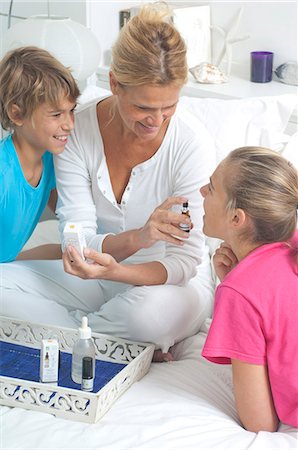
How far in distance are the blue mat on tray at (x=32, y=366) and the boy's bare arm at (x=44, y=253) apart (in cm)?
41

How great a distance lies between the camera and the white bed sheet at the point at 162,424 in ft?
5.32

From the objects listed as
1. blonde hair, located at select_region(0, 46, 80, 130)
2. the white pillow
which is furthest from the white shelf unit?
blonde hair, located at select_region(0, 46, 80, 130)

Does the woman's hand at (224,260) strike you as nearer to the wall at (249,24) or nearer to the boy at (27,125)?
the boy at (27,125)

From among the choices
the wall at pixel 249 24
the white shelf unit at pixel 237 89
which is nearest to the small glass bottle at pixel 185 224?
the white shelf unit at pixel 237 89

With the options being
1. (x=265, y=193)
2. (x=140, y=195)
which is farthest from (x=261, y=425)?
(x=140, y=195)

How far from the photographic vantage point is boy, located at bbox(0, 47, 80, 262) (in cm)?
215

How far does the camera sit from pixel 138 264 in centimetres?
209

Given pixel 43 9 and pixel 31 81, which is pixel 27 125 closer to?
pixel 31 81

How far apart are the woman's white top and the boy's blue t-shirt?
0.09 metres

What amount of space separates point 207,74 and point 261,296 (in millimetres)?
1733

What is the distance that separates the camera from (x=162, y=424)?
1.68 meters

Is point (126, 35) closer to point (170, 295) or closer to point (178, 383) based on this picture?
point (170, 295)

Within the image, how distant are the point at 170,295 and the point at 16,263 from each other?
501mm

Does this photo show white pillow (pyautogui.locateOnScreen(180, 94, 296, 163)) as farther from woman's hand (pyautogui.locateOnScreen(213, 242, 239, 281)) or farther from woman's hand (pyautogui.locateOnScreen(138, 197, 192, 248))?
woman's hand (pyautogui.locateOnScreen(213, 242, 239, 281))
